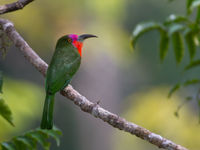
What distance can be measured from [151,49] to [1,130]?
21.0m

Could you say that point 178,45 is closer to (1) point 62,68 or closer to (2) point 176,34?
(2) point 176,34

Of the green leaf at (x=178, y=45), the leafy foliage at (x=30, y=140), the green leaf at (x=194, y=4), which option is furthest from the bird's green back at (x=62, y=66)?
the green leaf at (x=194, y=4)

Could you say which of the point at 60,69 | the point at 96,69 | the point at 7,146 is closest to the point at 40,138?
the point at 7,146

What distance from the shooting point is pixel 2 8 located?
2.94 m

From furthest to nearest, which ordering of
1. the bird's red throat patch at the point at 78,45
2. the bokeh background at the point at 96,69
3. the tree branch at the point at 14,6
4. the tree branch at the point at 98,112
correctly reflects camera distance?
1. the bokeh background at the point at 96,69
2. the bird's red throat patch at the point at 78,45
3. the tree branch at the point at 14,6
4. the tree branch at the point at 98,112

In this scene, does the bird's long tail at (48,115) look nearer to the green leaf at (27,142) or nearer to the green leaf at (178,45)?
the green leaf at (27,142)

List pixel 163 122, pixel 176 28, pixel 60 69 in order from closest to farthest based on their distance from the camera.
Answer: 1. pixel 176 28
2. pixel 60 69
3. pixel 163 122

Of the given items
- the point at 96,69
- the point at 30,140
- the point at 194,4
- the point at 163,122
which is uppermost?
the point at 194,4

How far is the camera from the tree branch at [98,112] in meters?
2.58

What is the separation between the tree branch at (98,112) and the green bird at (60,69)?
8 centimetres

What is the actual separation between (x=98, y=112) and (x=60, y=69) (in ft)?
2.65

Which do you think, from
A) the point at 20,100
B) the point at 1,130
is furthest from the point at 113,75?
the point at 1,130

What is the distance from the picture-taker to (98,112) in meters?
2.73

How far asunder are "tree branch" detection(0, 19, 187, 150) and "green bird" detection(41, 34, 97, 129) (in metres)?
0.08
